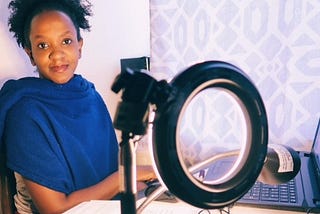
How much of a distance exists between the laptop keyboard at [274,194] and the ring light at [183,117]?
0.45m

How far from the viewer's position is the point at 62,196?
3.14ft

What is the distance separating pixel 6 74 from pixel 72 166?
46 cm

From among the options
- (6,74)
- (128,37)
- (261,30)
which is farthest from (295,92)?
(6,74)

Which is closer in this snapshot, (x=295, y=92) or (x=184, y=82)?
(x=184, y=82)

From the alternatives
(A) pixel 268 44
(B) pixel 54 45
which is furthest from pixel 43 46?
(A) pixel 268 44

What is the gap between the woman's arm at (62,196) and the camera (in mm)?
934

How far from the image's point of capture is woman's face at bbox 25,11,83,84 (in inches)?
39.9

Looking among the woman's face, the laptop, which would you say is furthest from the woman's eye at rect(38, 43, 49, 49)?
the laptop

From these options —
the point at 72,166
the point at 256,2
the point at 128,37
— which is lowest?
the point at 72,166

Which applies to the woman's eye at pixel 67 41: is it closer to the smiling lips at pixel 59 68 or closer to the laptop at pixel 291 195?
the smiling lips at pixel 59 68

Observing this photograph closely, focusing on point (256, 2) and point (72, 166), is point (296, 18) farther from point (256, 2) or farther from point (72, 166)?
point (72, 166)

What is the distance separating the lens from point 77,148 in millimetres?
1085

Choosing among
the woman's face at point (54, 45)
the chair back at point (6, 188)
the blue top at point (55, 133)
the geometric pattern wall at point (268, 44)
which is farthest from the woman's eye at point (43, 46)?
the geometric pattern wall at point (268, 44)

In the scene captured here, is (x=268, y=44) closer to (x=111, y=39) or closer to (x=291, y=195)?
(x=291, y=195)
